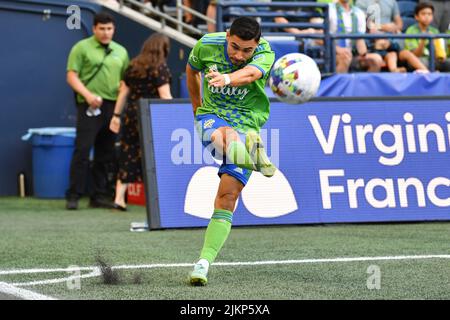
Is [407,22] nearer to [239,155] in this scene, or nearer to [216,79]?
[239,155]

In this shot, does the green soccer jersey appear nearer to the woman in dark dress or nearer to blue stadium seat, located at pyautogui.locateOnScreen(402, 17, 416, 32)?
the woman in dark dress

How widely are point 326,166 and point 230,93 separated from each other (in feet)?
13.1

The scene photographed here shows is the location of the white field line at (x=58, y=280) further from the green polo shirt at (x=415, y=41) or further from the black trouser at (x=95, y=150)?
the green polo shirt at (x=415, y=41)

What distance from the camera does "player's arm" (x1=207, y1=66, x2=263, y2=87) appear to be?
771 centimetres

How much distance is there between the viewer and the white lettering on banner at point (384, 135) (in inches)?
484

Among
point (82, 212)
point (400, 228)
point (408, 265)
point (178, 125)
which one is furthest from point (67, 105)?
point (408, 265)

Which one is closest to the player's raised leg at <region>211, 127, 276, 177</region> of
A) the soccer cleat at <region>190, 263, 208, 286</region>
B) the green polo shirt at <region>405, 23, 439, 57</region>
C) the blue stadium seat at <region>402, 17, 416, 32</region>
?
the soccer cleat at <region>190, 263, 208, 286</region>

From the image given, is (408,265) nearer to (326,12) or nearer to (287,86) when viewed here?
(287,86)

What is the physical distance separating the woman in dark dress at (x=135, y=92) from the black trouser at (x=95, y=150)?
1.35 ft

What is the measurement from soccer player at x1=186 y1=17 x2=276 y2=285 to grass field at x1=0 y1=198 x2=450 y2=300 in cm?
42

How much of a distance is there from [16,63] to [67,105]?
3.31ft

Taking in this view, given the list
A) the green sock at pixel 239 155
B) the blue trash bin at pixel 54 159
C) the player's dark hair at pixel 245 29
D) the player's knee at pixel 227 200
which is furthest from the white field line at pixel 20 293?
the blue trash bin at pixel 54 159

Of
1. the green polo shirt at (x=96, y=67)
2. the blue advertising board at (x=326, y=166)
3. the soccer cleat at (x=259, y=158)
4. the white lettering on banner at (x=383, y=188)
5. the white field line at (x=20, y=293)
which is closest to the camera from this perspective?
the white field line at (x=20, y=293)
